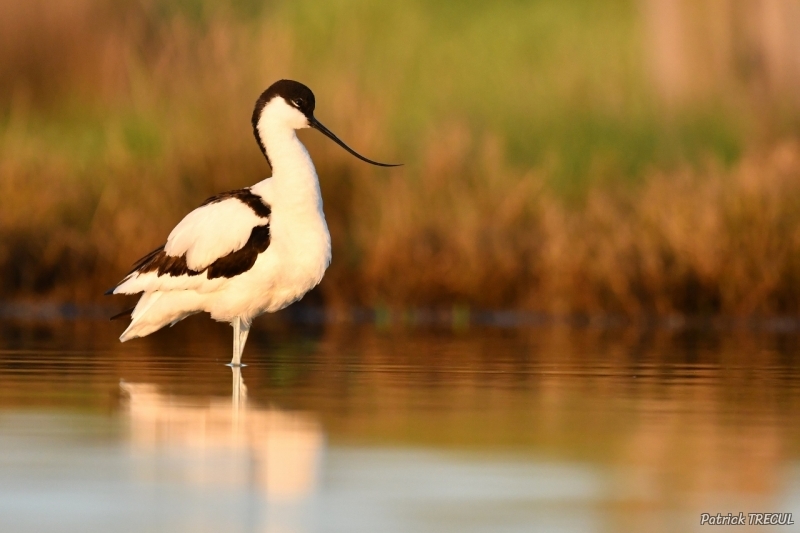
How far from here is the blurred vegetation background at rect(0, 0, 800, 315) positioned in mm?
14172

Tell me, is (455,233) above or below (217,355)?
above

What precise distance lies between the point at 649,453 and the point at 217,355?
4.50m

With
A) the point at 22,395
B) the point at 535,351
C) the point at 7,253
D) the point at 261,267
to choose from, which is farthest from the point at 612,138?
the point at 22,395

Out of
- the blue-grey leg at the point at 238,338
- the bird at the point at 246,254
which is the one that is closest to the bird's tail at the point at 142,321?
the bird at the point at 246,254

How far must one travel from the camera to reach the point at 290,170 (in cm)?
1013

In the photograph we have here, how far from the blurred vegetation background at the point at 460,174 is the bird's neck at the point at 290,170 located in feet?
13.4

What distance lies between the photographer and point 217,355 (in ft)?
35.8

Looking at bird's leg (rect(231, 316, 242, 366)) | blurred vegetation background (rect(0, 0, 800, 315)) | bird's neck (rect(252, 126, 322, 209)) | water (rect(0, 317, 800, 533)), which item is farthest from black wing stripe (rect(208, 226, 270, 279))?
blurred vegetation background (rect(0, 0, 800, 315))

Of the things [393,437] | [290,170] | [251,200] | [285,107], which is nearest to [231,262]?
[251,200]

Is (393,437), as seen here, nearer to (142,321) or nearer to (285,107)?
(142,321)

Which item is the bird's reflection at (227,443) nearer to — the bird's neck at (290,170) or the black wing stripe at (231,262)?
the black wing stripe at (231,262)

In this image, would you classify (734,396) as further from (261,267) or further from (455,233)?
(455,233)

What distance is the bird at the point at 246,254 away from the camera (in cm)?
990

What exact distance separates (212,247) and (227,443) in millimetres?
3244
